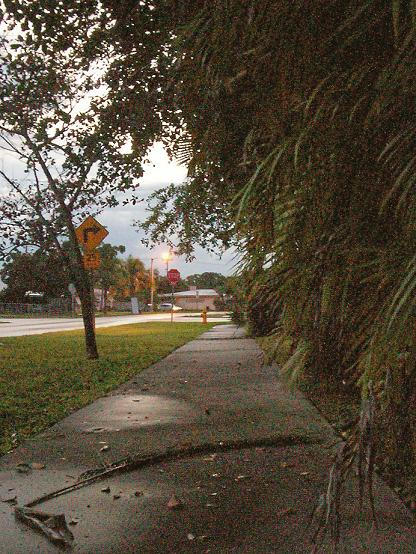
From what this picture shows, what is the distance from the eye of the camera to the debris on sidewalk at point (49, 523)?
136 inches

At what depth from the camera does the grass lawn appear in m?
7.41

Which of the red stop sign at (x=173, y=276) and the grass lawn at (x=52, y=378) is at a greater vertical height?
the red stop sign at (x=173, y=276)

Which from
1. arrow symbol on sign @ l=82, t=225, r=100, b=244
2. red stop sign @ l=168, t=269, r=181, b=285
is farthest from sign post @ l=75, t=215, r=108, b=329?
red stop sign @ l=168, t=269, r=181, b=285

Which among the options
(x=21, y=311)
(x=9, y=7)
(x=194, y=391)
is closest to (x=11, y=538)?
(x=9, y=7)

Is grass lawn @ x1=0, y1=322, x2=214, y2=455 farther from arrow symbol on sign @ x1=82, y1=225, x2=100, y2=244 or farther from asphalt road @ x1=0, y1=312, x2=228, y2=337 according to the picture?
asphalt road @ x1=0, y1=312, x2=228, y2=337

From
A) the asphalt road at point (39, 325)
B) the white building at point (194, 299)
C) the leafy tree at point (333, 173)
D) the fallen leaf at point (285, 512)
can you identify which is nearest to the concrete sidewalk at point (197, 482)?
the fallen leaf at point (285, 512)

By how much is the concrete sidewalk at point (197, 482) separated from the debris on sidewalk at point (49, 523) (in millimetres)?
46

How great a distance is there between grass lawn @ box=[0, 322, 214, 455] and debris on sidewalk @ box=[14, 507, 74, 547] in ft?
6.77

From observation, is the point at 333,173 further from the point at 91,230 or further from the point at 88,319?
the point at 88,319

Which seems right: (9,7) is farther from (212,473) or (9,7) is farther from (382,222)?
(382,222)

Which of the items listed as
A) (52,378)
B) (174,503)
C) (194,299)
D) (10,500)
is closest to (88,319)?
(52,378)

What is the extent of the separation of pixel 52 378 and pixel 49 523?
7876mm

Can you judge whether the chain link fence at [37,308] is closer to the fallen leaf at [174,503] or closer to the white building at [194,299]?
the white building at [194,299]

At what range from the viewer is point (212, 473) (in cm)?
475
